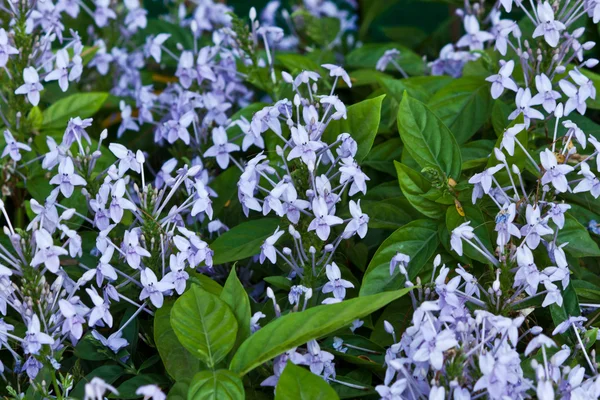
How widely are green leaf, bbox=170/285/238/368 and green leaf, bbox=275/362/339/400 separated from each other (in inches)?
4.2

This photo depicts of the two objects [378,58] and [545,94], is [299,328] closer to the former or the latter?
[545,94]

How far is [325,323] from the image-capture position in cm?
90

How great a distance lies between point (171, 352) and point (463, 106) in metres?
0.64

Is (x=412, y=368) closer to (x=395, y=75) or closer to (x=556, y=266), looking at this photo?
(x=556, y=266)

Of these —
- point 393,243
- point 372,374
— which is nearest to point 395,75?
point 393,243

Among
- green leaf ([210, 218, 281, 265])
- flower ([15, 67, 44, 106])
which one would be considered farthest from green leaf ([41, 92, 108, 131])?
green leaf ([210, 218, 281, 265])

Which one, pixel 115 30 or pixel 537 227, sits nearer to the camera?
pixel 537 227

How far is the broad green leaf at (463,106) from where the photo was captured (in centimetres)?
133

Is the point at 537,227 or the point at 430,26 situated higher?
the point at 537,227

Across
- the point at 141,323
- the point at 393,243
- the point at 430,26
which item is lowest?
the point at 430,26

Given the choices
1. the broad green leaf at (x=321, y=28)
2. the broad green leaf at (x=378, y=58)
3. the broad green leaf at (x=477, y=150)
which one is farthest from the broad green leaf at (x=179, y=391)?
the broad green leaf at (x=321, y=28)

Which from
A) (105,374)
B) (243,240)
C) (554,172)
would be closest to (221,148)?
(243,240)

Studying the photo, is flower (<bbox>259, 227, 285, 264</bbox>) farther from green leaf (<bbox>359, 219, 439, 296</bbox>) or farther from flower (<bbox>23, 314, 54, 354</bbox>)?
flower (<bbox>23, 314, 54, 354</bbox>)

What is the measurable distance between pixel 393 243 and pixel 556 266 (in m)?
0.21
